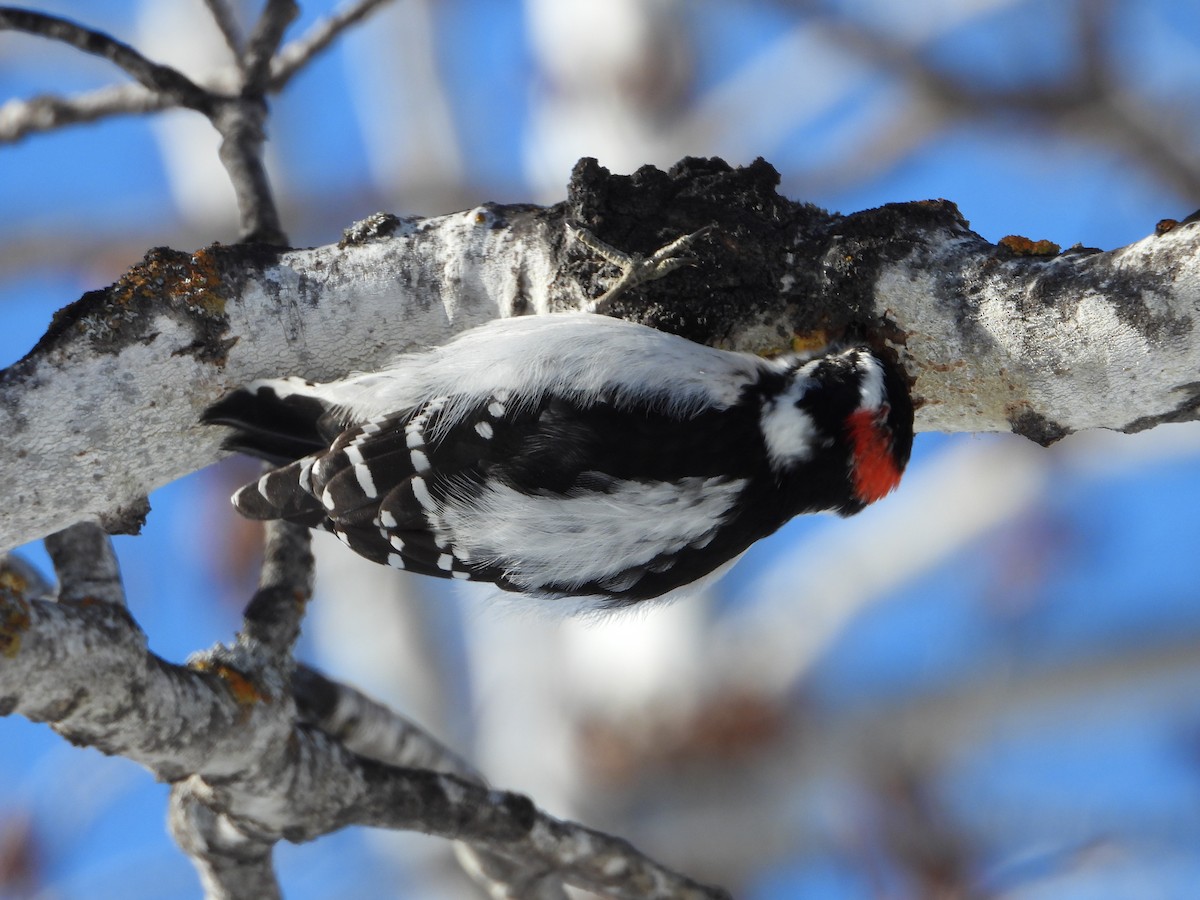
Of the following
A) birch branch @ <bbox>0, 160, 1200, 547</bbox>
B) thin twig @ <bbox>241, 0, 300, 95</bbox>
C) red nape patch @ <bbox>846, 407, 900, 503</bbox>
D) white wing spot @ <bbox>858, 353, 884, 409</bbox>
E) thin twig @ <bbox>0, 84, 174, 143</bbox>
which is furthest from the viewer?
thin twig @ <bbox>0, 84, 174, 143</bbox>

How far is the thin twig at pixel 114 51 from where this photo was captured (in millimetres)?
2426

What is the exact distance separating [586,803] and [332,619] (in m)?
2.13

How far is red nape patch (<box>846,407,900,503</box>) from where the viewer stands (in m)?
2.23

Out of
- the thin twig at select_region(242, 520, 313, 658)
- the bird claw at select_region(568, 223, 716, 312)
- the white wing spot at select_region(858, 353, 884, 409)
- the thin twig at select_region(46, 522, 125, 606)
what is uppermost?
the bird claw at select_region(568, 223, 716, 312)

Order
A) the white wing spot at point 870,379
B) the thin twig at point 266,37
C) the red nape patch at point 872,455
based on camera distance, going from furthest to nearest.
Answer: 1. the thin twig at point 266,37
2. the red nape patch at point 872,455
3. the white wing spot at point 870,379

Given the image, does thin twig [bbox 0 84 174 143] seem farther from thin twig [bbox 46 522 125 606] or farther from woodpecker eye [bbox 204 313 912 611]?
thin twig [bbox 46 522 125 606]

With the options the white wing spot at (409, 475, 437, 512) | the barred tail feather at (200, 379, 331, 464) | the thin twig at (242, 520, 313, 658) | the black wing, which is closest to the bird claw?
the black wing

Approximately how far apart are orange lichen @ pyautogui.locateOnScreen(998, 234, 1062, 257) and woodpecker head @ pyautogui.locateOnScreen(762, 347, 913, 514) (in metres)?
0.29

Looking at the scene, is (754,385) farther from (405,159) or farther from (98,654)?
(405,159)

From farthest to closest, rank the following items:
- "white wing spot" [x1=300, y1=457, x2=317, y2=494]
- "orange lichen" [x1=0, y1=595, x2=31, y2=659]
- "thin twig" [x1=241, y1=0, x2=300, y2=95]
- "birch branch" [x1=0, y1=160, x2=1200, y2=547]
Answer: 1. "thin twig" [x1=241, y1=0, x2=300, y2=95]
2. "white wing spot" [x1=300, y1=457, x2=317, y2=494]
3. "orange lichen" [x1=0, y1=595, x2=31, y2=659]
4. "birch branch" [x1=0, y1=160, x2=1200, y2=547]

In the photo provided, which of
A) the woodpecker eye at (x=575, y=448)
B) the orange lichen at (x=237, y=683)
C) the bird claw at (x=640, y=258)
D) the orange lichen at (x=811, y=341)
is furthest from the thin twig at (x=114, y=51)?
the orange lichen at (x=811, y=341)

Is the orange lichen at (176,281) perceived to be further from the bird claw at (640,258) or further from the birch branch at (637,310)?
the bird claw at (640,258)

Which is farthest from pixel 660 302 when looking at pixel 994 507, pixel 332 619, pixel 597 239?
pixel 332 619

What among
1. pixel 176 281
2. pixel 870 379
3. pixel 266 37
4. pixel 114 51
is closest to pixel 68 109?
pixel 114 51
